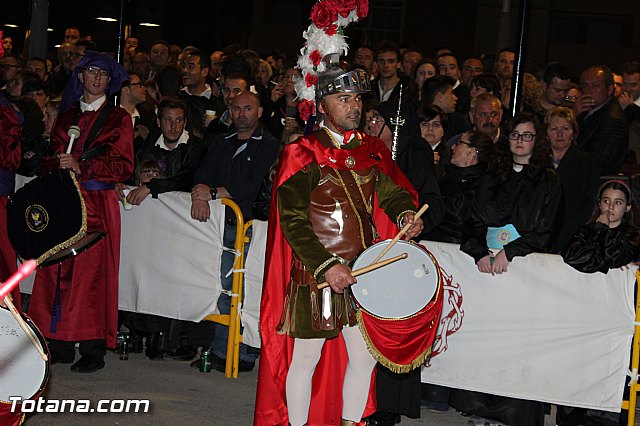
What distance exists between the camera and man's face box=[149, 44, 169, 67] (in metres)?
12.4

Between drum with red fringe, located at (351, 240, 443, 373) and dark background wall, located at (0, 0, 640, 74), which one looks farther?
dark background wall, located at (0, 0, 640, 74)

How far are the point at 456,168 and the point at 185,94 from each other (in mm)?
4171

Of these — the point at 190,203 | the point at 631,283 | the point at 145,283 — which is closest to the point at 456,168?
the point at 631,283

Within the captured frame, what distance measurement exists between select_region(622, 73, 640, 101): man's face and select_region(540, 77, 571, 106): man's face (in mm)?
1444

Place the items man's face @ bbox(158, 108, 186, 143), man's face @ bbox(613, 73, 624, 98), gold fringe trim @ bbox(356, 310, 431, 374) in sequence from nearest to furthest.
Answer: gold fringe trim @ bbox(356, 310, 431, 374) → man's face @ bbox(158, 108, 186, 143) → man's face @ bbox(613, 73, 624, 98)

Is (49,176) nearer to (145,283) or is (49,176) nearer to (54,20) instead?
(145,283)

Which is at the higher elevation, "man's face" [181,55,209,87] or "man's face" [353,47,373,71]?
"man's face" [353,47,373,71]

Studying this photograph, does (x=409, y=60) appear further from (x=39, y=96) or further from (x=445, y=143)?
(x=39, y=96)

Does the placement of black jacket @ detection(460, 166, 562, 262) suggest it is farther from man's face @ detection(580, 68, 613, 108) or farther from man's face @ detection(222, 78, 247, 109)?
man's face @ detection(222, 78, 247, 109)

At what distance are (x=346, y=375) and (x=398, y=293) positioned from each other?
0.64 metres

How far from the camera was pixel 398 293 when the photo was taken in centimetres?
500

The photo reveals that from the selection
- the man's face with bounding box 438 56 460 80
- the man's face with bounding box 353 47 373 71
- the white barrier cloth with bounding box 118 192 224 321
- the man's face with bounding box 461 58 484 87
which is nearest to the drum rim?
the white barrier cloth with bounding box 118 192 224 321

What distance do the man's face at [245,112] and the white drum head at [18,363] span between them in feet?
12.9

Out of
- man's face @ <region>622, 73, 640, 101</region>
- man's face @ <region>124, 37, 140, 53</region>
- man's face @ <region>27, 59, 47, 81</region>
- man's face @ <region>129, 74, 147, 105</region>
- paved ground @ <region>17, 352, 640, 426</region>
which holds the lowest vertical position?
paved ground @ <region>17, 352, 640, 426</region>
